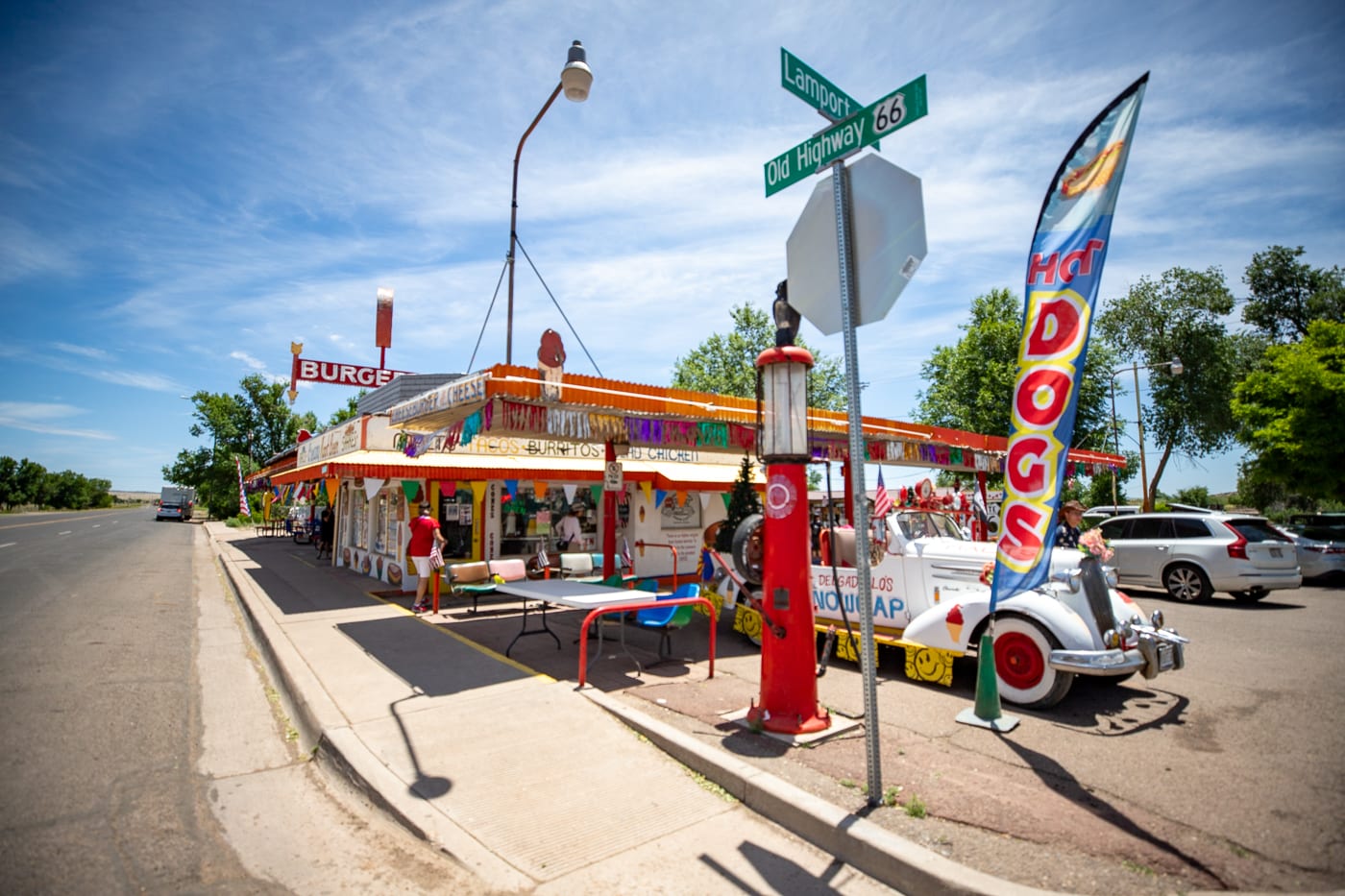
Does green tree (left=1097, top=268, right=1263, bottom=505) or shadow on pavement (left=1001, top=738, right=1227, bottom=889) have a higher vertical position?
green tree (left=1097, top=268, right=1263, bottom=505)

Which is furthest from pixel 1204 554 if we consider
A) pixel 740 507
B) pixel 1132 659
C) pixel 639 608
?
pixel 639 608

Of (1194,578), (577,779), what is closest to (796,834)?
(577,779)

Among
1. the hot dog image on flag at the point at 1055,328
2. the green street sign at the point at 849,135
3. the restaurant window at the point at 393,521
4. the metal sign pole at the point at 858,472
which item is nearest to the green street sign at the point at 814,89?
the green street sign at the point at 849,135

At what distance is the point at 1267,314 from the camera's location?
33.5 m

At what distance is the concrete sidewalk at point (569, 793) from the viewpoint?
10.0 ft

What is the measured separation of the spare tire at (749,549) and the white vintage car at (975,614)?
0.02 meters

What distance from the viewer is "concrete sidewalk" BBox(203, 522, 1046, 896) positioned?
10.0 ft

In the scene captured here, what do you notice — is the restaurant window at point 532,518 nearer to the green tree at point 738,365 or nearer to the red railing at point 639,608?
the red railing at point 639,608

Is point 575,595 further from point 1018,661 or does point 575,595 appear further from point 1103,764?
point 1103,764

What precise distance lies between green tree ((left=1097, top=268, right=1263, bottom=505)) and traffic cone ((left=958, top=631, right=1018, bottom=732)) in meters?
36.3

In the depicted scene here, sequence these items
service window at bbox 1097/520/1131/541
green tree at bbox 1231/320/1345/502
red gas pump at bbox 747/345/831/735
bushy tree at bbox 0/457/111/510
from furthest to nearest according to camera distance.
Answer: bushy tree at bbox 0/457/111/510
green tree at bbox 1231/320/1345/502
service window at bbox 1097/520/1131/541
red gas pump at bbox 747/345/831/735

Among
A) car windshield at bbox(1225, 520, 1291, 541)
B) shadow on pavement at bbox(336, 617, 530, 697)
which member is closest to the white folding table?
shadow on pavement at bbox(336, 617, 530, 697)

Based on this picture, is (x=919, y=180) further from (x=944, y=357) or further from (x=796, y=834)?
(x=944, y=357)

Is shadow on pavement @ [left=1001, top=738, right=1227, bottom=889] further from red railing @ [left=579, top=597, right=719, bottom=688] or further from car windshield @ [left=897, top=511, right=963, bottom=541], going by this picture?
car windshield @ [left=897, top=511, right=963, bottom=541]
